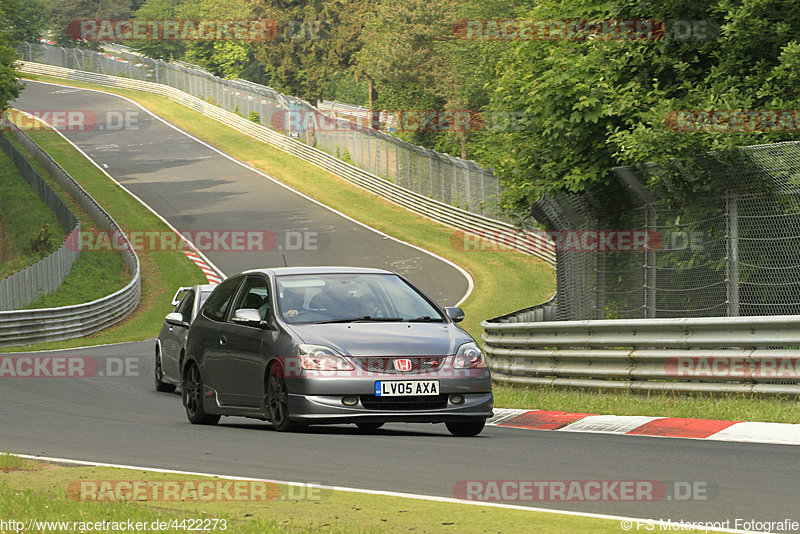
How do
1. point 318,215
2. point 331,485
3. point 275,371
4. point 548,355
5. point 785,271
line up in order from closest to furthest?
1. point 331,485
2. point 275,371
3. point 785,271
4. point 548,355
5. point 318,215

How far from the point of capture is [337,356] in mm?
10234

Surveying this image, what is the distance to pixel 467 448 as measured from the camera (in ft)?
30.9

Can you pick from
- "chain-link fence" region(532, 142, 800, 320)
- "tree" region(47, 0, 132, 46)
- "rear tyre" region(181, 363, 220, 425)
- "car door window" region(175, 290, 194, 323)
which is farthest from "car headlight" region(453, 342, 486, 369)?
"tree" region(47, 0, 132, 46)

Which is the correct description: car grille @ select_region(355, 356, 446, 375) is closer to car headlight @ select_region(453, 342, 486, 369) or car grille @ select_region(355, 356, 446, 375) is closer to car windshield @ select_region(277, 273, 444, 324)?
car headlight @ select_region(453, 342, 486, 369)

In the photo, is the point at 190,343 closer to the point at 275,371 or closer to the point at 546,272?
the point at 275,371

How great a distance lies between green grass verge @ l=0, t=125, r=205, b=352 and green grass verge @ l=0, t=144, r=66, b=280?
1871 millimetres

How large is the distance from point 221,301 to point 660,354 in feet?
15.1

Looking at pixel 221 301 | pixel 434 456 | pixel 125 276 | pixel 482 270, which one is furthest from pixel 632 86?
pixel 125 276

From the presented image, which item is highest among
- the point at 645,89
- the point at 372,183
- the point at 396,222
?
the point at 645,89

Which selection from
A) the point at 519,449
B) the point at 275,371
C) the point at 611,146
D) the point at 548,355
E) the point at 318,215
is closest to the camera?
the point at 519,449

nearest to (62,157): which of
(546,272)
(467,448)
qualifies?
(546,272)

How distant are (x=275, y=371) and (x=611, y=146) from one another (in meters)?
10.7

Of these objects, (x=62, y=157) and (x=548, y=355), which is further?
(x=62, y=157)

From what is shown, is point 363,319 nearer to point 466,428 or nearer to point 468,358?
point 468,358
